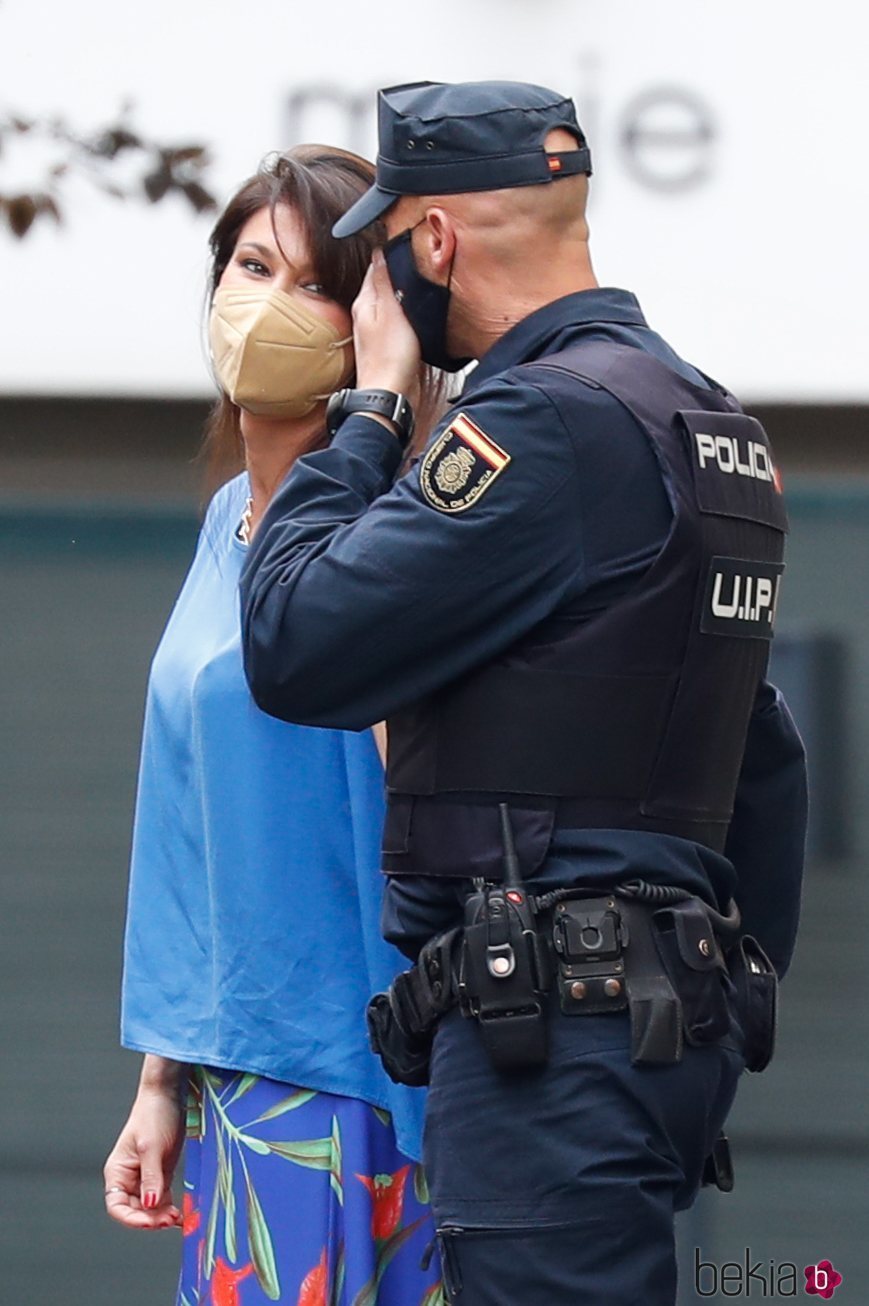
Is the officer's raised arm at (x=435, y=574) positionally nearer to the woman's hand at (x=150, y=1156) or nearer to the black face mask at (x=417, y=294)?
the black face mask at (x=417, y=294)

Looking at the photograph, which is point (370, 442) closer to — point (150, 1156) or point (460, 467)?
point (460, 467)

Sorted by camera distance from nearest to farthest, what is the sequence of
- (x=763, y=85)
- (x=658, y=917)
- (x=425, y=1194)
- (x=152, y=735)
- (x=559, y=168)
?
(x=658, y=917)
(x=559, y=168)
(x=425, y=1194)
(x=152, y=735)
(x=763, y=85)

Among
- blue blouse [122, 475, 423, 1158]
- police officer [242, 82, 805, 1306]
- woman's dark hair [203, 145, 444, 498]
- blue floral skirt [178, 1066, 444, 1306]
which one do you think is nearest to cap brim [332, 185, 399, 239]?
woman's dark hair [203, 145, 444, 498]

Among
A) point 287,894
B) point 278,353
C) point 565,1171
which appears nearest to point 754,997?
point 565,1171

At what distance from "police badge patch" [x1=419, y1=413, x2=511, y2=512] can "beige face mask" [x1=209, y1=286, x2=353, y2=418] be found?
1.71ft

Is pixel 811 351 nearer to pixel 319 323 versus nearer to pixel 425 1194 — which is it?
pixel 319 323

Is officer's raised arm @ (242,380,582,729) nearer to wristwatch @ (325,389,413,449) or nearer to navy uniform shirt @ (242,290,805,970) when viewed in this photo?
navy uniform shirt @ (242,290,805,970)

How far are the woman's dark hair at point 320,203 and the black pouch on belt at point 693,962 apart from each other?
838 mm

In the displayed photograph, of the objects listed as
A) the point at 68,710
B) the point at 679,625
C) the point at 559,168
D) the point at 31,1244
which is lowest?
the point at 31,1244

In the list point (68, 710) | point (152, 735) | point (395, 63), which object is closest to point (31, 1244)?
point (68, 710)

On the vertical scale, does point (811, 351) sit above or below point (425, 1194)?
above

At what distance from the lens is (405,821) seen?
6.98 feet

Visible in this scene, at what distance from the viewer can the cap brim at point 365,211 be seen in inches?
90.8

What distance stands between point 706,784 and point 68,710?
7.98 ft
